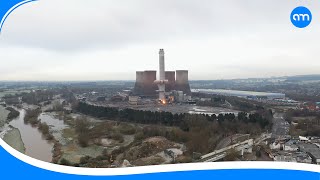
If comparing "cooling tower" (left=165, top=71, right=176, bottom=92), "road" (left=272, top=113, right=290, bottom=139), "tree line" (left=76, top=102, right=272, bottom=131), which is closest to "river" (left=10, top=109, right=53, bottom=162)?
"tree line" (left=76, top=102, right=272, bottom=131)

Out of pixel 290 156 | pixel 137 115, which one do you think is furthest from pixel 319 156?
pixel 137 115

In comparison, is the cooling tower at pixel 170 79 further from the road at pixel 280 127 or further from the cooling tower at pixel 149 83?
the road at pixel 280 127

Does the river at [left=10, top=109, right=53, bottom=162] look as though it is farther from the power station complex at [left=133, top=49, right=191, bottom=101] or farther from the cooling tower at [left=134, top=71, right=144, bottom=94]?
the power station complex at [left=133, top=49, right=191, bottom=101]

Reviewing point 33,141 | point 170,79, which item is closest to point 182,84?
point 170,79

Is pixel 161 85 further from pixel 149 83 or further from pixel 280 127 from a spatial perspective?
pixel 280 127

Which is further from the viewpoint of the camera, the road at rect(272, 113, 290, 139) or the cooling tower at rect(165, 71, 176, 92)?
the cooling tower at rect(165, 71, 176, 92)

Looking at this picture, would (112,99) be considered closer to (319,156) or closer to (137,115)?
(137,115)
